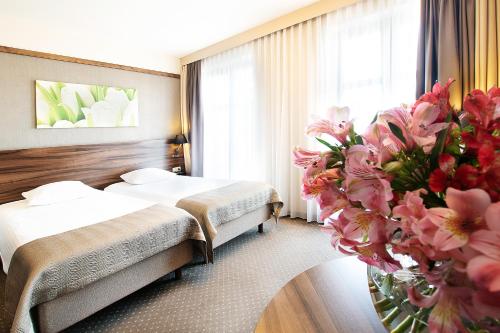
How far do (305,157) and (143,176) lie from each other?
3.33 metres

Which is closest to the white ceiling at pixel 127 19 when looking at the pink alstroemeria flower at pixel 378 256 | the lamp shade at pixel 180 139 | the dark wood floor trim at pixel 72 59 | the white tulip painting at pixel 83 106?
the dark wood floor trim at pixel 72 59

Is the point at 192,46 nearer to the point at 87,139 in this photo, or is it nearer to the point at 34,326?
the point at 87,139

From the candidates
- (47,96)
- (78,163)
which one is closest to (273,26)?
(47,96)

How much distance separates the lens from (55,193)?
2.69m

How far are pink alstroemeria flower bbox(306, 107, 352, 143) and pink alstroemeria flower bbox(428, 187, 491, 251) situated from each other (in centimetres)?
23

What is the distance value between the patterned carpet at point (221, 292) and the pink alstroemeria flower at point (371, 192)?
139cm

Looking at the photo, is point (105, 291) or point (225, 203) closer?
point (105, 291)

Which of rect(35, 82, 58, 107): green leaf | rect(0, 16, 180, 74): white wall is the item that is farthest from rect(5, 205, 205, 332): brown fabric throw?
rect(0, 16, 180, 74): white wall

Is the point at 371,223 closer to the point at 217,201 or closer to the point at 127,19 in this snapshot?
the point at 217,201

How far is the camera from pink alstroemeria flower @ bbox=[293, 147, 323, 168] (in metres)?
0.60

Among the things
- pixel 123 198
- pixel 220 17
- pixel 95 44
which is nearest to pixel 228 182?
pixel 123 198

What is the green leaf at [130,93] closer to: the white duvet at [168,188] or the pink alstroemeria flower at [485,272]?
the white duvet at [168,188]

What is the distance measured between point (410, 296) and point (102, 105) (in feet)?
13.1

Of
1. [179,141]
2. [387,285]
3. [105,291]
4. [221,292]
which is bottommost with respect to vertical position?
[221,292]
